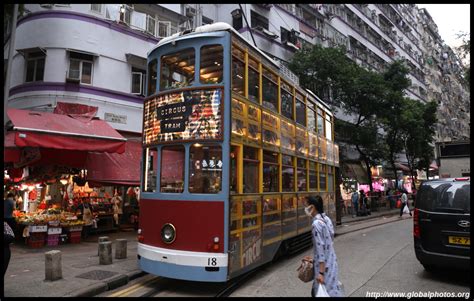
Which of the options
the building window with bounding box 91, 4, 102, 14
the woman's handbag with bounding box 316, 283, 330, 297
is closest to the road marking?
the woman's handbag with bounding box 316, 283, 330, 297

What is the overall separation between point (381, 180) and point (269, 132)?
2870 centimetres

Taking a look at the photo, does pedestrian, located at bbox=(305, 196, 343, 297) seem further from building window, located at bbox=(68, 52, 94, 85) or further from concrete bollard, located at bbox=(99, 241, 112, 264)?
building window, located at bbox=(68, 52, 94, 85)

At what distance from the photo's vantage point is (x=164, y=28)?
1636 centimetres

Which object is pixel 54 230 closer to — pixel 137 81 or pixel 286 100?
pixel 137 81

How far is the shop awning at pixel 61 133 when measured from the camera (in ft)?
30.4

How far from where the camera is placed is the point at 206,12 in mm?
19594

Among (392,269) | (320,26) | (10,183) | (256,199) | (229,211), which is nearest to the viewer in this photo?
(229,211)

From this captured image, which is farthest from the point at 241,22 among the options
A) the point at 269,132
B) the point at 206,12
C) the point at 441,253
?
the point at 441,253

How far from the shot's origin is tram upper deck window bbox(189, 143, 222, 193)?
6.48 m

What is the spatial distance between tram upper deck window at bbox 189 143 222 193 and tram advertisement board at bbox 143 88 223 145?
0.82ft

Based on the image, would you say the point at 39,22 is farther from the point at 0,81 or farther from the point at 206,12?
the point at 206,12

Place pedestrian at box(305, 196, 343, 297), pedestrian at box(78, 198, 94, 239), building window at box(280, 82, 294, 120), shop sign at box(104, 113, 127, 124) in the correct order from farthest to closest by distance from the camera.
Answer: 1. shop sign at box(104, 113, 127, 124)
2. pedestrian at box(78, 198, 94, 239)
3. building window at box(280, 82, 294, 120)
4. pedestrian at box(305, 196, 343, 297)

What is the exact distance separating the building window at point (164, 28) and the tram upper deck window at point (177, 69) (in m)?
9.71

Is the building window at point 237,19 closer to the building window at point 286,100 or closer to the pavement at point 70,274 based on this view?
the building window at point 286,100
